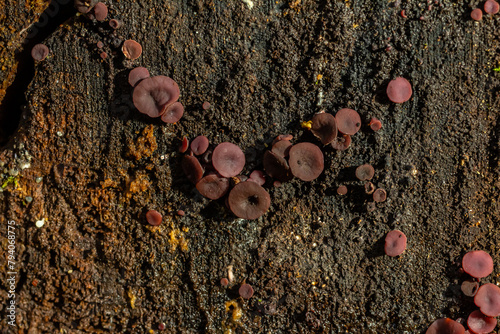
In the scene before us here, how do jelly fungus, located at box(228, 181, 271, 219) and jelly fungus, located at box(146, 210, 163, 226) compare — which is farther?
jelly fungus, located at box(146, 210, 163, 226)

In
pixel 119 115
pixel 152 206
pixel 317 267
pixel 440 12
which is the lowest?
pixel 152 206

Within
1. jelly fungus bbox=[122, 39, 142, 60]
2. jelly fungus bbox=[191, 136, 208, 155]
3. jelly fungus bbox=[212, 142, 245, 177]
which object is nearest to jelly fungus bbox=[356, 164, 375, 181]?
jelly fungus bbox=[212, 142, 245, 177]

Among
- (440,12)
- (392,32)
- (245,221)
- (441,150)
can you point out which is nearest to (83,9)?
(245,221)

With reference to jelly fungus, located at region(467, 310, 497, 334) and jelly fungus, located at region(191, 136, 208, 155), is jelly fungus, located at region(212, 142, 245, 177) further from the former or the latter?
jelly fungus, located at region(467, 310, 497, 334)

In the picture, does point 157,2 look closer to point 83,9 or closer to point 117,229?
point 83,9

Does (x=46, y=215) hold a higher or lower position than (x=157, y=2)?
lower

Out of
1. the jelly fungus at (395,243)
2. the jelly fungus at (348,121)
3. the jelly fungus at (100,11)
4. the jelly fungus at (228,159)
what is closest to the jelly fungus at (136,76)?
the jelly fungus at (100,11)
